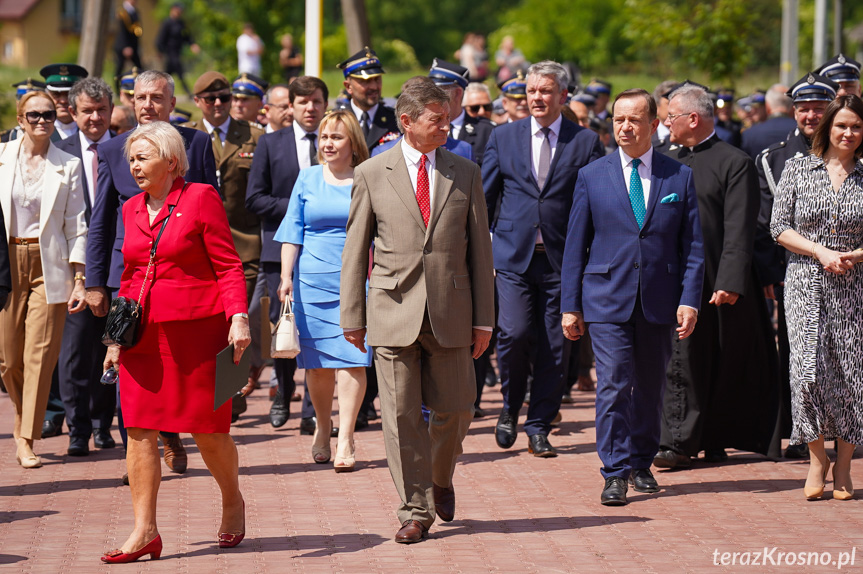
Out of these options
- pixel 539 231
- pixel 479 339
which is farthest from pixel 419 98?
pixel 539 231

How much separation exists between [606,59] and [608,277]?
69312 mm

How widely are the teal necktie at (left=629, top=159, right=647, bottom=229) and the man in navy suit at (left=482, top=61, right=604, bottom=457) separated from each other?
1.28 meters

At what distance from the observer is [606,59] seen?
7494 cm

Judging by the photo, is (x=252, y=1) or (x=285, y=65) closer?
(x=285, y=65)

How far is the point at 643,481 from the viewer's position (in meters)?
7.69

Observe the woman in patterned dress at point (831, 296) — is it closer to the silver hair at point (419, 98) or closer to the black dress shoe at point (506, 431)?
the black dress shoe at point (506, 431)

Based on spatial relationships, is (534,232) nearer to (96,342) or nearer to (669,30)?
(96,342)

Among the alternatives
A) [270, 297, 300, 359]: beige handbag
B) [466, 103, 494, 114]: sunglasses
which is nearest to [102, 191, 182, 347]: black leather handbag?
[270, 297, 300, 359]: beige handbag

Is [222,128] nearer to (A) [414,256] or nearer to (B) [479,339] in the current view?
(A) [414,256]

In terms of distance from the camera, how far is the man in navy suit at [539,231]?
8742mm

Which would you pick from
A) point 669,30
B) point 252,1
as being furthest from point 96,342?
point 252,1

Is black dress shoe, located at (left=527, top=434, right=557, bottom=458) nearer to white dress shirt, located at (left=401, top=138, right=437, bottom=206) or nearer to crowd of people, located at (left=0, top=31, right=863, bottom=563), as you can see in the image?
crowd of people, located at (left=0, top=31, right=863, bottom=563)

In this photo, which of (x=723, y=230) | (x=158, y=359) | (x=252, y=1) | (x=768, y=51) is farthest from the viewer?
(x=768, y=51)

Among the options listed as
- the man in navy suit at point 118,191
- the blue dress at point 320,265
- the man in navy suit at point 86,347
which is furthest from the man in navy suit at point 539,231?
the man in navy suit at point 86,347
